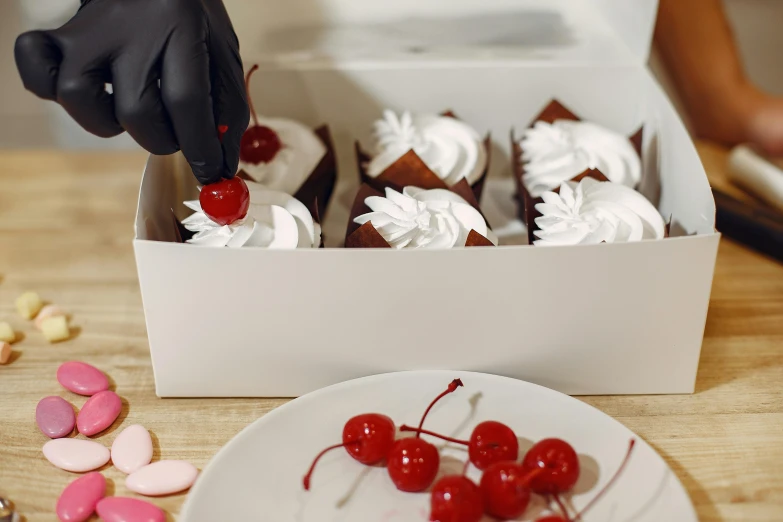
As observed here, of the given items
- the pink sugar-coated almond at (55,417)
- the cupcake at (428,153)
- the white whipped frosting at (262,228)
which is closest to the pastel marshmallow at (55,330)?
the pink sugar-coated almond at (55,417)

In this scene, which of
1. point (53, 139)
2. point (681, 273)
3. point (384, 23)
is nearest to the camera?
point (681, 273)


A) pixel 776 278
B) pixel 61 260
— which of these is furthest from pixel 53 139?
pixel 776 278

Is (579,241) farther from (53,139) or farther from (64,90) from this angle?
(53,139)

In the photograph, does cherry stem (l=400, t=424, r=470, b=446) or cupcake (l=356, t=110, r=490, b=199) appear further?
cupcake (l=356, t=110, r=490, b=199)

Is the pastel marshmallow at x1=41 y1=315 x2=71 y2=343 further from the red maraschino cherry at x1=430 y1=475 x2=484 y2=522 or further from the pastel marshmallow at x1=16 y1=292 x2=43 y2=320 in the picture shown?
the red maraschino cherry at x1=430 y1=475 x2=484 y2=522

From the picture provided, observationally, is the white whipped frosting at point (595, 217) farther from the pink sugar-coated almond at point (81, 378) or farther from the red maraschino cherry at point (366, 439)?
the pink sugar-coated almond at point (81, 378)

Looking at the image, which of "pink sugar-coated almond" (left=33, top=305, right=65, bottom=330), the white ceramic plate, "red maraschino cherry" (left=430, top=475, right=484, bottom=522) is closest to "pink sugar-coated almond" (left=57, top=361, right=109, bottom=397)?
"pink sugar-coated almond" (left=33, top=305, right=65, bottom=330)

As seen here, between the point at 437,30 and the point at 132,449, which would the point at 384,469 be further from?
the point at 437,30

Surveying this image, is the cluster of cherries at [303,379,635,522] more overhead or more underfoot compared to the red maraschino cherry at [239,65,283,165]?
more underfoot
